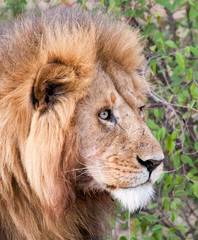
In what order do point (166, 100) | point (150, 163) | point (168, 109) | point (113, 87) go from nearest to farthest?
point (150, 163)
point (113, 87)
point (168, 109)
point (166, 100)

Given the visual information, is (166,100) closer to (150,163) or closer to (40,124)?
(150,163)

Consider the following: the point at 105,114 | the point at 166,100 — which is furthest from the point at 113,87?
the point at 166,100

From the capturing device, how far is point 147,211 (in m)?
4.29

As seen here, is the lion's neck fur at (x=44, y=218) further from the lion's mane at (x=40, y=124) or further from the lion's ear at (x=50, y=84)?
the lion's ear at (x=50, y=84)

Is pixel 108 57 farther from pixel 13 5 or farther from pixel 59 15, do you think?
pixel 13 5

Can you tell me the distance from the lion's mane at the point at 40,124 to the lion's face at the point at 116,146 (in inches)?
2.3

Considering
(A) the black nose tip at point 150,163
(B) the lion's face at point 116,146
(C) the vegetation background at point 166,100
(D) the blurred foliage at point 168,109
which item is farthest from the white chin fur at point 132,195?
(C) the vegetation background at point 166,100

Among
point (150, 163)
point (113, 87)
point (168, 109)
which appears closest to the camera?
point (150, 163)

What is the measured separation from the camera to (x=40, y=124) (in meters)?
2.36

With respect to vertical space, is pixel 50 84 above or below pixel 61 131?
above

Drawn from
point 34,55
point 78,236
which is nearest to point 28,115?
point 34,55

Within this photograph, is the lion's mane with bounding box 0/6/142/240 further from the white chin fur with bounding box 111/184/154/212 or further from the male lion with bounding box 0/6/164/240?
the white chin fur with bounding box 111/184/154/212

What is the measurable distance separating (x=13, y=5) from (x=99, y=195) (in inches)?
83.3

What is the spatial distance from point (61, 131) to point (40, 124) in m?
0.11
